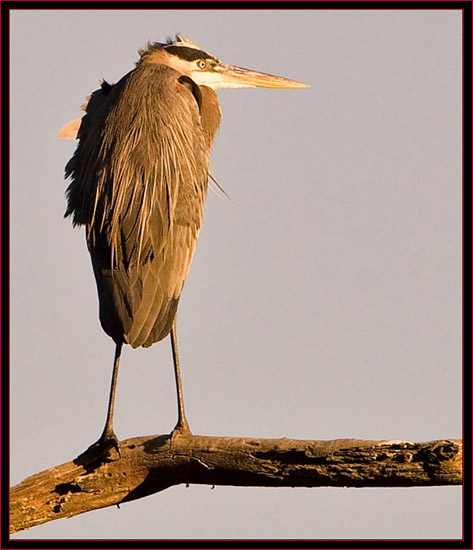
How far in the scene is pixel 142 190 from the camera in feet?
15.6

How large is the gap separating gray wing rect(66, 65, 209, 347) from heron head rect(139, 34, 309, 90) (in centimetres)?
28

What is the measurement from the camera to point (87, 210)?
16.0 ft

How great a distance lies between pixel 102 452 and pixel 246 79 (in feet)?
8.82

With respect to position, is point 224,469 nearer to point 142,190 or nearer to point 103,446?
point 103,446

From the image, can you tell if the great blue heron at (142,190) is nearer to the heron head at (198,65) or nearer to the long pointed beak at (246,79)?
the heron head at (198,65)

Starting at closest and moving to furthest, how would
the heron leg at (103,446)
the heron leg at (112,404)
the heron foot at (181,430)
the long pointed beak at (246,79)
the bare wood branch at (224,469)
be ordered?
the bare wood branch at (224,469)
the heron foot at (181,430)
the heron leg at (103,446)
the heron leg at (112,404)
the long pointed beak at (246,79)

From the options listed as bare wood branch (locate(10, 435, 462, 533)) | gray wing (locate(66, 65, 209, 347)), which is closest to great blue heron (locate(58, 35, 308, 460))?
gray wing (locate(66, 65, 209, 347))

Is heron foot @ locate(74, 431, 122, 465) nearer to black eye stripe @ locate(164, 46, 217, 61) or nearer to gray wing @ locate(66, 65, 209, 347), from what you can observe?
gray wing @ locate(66, 65, 209, 347)

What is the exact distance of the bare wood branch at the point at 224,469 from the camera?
331 centimetres

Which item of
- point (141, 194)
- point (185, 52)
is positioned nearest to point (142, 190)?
point (141, 194)

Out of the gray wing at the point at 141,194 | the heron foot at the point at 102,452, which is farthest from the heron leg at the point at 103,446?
the gray wing at the point at 141,194

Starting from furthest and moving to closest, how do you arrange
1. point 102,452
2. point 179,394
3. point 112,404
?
point 179,394 → point 112,404 → point 102,452

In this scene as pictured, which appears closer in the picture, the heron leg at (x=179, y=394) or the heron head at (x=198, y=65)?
the heron leg at (x=179, y=394)

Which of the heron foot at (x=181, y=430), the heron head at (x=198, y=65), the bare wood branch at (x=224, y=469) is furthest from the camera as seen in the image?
the heron head at (x=198, y=65)
